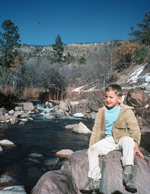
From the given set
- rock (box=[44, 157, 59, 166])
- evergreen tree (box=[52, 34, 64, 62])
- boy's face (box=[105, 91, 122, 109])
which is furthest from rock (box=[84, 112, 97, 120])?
evergreen tree (box=[52, 34, 64, 62])

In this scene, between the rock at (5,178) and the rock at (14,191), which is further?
the rock at (5,178)

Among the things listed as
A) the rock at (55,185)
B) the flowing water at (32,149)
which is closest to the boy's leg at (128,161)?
the rock at (55,185)

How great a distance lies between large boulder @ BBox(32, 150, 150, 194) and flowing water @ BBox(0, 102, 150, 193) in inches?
36.2

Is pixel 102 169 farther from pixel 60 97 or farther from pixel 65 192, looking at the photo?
pixel 60 97

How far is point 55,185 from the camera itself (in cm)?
245

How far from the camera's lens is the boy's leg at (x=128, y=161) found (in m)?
2.25

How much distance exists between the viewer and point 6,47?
1232 inches

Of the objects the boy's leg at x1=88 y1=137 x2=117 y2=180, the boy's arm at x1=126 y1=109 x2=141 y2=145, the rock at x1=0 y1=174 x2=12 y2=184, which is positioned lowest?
the rock at x1=0 y1=174 x2=12 y2=184

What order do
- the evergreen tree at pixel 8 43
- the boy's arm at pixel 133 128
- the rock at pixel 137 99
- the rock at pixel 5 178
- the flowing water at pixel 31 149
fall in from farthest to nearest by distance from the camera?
1. the evergreen tree at pixel 8 43
2. the rock at pixel 137 99
3. the flowing water at pixel 31 149
4. the rock at pixel 5 178
5. the boy's arm at pixel 133 128

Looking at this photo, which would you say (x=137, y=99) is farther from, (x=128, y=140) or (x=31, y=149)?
(x=128, y=140)

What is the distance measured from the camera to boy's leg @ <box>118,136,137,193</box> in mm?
2254

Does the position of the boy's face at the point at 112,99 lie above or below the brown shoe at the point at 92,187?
above

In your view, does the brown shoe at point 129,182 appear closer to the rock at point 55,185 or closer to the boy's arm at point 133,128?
the boy's arm at point 133,128

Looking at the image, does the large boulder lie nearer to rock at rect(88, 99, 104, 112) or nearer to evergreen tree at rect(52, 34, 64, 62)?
rock at rect(88, 99, 104, 112)
